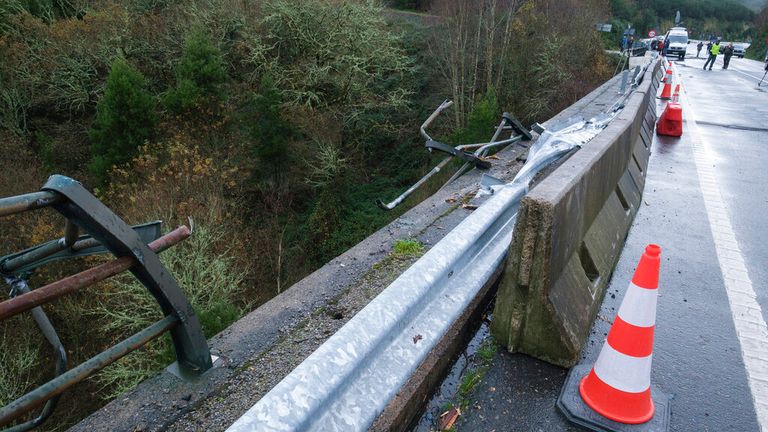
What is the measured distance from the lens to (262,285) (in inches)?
755

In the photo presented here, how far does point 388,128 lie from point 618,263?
2347 cm

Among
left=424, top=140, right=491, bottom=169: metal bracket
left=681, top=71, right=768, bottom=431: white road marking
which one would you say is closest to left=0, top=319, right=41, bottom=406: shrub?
left=424, top=140, right=491, bottom=169: metal bracket

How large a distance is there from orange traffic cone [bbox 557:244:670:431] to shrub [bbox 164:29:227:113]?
2138cm

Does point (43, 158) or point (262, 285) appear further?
point (43, 158)

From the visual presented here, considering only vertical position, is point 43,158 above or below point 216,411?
below

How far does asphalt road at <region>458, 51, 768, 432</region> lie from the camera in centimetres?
262

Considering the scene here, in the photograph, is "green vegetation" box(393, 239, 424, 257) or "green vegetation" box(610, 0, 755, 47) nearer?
"green vegetation" box(393, 239, 424, 257)

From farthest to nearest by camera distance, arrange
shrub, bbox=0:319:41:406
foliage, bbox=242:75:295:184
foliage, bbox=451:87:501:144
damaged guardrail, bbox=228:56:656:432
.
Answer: foliage, bbox=242:75:295:184 < foliage, bbox=451:87:501:144 < shrub, bbox=0:319:41:406 < damaged guardrail, bbox=228:56:656:432

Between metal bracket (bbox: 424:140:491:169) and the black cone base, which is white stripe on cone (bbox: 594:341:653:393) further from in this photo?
metal bracket (bbox: 424:140:491:169)

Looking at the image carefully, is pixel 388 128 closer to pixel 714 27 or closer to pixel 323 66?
pixel 323 66

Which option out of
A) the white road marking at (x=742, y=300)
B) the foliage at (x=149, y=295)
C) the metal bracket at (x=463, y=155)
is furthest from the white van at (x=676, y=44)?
the metal bracket at (x=463, y=155)

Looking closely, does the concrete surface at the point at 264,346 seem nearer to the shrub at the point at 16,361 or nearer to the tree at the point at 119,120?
the shrub at the point at 16,361

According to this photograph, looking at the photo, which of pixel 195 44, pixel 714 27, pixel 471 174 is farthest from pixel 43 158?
pixel 714 27

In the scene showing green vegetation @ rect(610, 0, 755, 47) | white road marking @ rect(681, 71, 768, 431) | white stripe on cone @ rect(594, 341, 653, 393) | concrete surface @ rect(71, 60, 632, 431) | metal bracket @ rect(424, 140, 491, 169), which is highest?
green vegetation @ rect(610, 0, 755, 47)
